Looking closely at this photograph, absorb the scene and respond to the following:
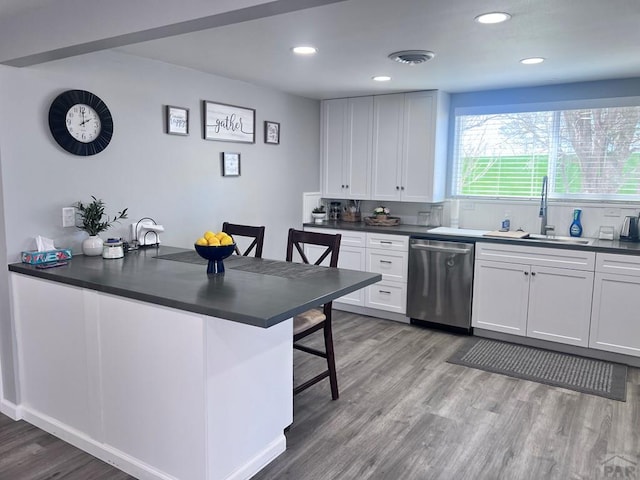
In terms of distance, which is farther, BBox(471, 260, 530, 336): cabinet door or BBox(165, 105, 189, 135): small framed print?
BBox(471, 260, 530, 336): cabinet door

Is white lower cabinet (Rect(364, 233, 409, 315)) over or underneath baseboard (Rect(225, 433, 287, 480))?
over

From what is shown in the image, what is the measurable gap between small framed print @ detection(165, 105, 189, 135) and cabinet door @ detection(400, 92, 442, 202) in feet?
6.81

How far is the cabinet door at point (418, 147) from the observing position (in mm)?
4379

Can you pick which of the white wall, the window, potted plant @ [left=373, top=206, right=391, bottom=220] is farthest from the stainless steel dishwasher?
the white wall

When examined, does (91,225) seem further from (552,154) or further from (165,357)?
(552,154)

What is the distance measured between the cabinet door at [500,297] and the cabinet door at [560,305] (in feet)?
0.22

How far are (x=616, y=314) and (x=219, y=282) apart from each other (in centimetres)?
291

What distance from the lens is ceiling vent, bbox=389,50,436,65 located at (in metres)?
2.96

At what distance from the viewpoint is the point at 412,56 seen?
302 centimetres

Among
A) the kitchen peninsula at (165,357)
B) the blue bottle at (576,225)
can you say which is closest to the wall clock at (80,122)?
the kitchen peninsula at (165,357)

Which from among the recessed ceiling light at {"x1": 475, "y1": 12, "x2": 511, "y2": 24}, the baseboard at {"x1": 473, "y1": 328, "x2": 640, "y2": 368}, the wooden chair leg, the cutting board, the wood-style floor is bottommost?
the wood-style floor

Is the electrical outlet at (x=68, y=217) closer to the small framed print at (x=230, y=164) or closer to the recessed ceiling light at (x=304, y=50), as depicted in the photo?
the small framed print at (x=230, y=164)

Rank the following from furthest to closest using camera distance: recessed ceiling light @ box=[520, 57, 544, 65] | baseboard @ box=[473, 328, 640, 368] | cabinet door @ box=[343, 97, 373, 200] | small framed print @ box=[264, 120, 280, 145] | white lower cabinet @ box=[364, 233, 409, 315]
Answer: cabinet door @ box=[343, 97, 373, 200] < white lower cabinet @ box=[364, 233, 409, 315] < small framed print @ box=[264, 120, 280, 145] < baseboard @ box=[473, 328, 640, 368] < recessed ceiling light @ box=[520, 57, 544, 65]

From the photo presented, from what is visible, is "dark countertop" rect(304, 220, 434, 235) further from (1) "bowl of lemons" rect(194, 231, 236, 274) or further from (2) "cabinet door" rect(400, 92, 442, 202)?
(1) "bowl of lemons" rect(194, 231, 236, 274)
